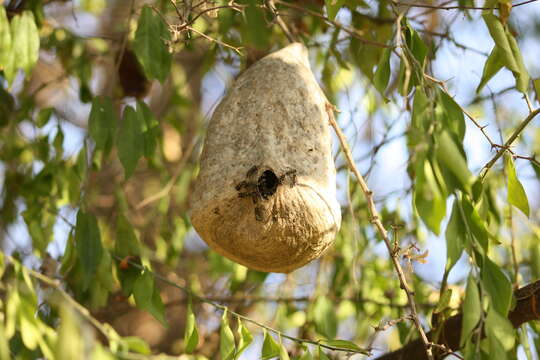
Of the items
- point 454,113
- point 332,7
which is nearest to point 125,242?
point 332,7

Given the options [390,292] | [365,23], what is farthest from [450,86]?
[390,292]

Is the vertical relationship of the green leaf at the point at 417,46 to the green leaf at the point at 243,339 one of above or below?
above

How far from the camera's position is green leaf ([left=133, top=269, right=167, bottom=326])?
173 centimetres

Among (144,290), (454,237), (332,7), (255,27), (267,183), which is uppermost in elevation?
(255,27)

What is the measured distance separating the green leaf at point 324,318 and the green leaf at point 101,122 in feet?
2.62

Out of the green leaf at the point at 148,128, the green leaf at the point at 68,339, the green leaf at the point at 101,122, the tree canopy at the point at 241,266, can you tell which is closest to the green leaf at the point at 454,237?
the tree canopy at the point at 241,266

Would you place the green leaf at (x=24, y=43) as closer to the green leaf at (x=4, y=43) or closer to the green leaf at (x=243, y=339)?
the green leaf at (x=4, y=43)

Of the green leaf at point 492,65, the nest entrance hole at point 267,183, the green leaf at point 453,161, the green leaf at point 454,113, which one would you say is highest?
the green leaf at point 492,65

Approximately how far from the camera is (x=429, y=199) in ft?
3.89

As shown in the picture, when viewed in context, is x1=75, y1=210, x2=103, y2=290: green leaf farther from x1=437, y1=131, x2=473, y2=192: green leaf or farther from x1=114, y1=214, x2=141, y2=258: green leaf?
x1=437, y1=131, x2=473, y2=192: green leaf

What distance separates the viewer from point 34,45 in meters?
1.79

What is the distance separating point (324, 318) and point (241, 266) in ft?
1.02

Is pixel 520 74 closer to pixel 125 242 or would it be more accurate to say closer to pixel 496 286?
pixel 496 286

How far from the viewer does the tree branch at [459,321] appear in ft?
5.63
